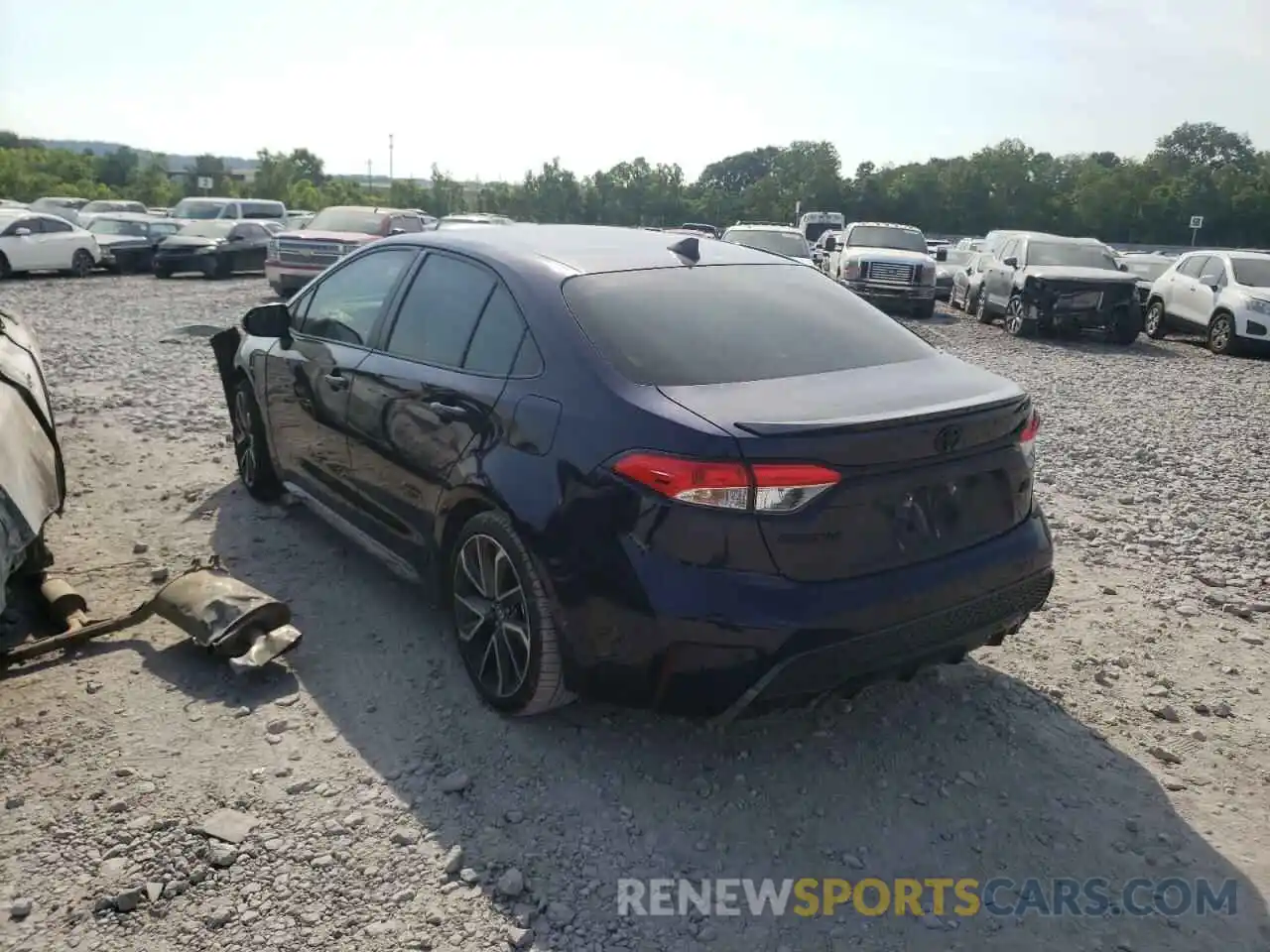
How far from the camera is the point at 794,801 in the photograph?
314cm

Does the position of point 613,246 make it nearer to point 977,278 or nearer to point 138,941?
point 138,941

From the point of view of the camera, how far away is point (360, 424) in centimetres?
424

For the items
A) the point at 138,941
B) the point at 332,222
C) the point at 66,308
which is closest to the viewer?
the point at 138,941

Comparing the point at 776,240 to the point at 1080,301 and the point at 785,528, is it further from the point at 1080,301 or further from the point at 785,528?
the point at 785,528

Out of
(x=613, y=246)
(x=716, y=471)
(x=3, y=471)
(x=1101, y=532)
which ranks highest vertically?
(x=613, y=246)

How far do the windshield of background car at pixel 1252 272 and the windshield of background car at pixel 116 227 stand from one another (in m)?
23.3

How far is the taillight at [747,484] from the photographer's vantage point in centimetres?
276

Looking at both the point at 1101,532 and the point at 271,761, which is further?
the point at 1101,532

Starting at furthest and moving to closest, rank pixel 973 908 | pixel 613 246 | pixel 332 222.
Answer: pixel 332 222
pixel 613 246
pixel 973 908

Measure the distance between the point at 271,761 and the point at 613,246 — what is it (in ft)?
7.53

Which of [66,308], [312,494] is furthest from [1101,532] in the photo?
[66,308]

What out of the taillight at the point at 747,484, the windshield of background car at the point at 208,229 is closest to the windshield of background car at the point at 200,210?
the windshield of background car at the point at 208,229

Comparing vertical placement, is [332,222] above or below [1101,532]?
above

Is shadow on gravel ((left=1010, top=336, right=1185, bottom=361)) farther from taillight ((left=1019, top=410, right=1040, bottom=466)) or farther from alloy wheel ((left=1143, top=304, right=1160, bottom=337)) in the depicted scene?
taillight ((left=1019, top=410, right=1040, bottom=466))
